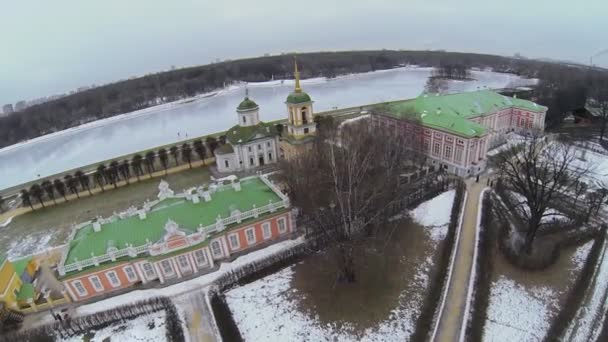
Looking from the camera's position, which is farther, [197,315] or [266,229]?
[266,229]

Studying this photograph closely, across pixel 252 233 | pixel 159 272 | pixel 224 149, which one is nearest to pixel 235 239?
pixel 252 233

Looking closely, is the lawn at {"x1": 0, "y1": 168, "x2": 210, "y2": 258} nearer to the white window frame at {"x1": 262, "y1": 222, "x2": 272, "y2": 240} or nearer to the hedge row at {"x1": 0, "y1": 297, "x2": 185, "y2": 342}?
the hedge row at {"x1": 0, "y1": 297, "x2": 185, "y2": 342}

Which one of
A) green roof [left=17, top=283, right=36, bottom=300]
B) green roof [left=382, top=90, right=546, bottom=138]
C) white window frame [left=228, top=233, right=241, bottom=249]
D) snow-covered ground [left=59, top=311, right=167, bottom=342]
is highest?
green roof [left=382, top=90, right=546, bottom=138]

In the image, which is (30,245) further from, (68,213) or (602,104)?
(602,104)

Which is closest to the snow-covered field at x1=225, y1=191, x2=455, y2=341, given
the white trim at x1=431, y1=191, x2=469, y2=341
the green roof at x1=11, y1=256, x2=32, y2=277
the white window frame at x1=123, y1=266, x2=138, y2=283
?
the white trim at x1=431, y1=191, x2=469, y2=341

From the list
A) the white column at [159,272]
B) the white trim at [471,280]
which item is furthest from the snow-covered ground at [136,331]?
the white trim at [471,280]

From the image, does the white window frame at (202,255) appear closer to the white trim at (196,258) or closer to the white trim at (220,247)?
the white trim at (196,258)
